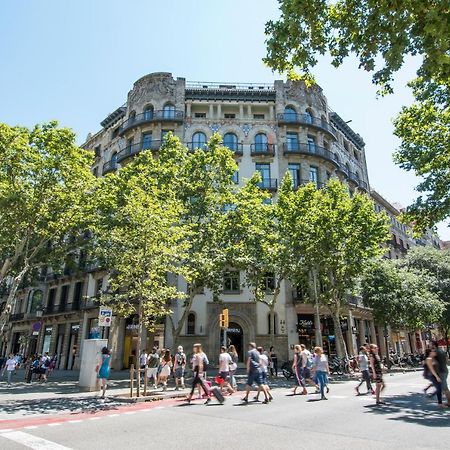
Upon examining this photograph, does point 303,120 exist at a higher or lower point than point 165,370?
higher

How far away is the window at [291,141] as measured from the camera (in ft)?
108

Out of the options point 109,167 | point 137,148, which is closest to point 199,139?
point 137,148

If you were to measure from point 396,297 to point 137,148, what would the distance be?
24.5 meters

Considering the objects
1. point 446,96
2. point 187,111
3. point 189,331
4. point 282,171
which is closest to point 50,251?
point 189,331

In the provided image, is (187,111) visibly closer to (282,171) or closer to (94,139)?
(282,171)

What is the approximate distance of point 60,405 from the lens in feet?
38.8

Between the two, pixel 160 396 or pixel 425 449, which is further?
pixel 160 396

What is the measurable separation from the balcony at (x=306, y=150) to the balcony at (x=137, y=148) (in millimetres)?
11030

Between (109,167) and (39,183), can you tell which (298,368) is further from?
(109,167)

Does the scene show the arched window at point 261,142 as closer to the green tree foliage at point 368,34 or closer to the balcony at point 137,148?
the balcony at point 137,148

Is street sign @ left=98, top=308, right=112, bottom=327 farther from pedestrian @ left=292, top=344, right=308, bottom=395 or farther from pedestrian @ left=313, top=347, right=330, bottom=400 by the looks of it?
pedestrian @ left=313, top=347, right=330, bottom=400

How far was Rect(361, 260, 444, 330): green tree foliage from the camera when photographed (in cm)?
2902

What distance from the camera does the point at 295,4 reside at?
712cm

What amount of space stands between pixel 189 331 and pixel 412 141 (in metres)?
19.1
